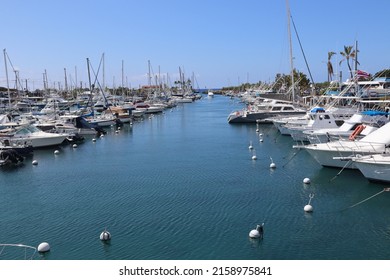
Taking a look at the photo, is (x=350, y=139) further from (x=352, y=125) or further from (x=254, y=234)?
(x=254, y=234)

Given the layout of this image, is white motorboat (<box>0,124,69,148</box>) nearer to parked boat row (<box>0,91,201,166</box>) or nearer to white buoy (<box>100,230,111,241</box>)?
parked boat row (<box>0,91,201,166</box>)

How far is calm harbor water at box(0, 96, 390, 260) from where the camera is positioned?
1805cm

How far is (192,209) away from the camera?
23422mm

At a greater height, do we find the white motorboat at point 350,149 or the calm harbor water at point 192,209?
the white motorboat at point 350,149

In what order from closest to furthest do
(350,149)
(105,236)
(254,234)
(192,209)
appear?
(254,234)
(105,236)
(192,209)
(350,149)

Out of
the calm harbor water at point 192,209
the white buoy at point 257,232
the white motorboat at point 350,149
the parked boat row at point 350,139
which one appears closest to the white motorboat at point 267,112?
the parked boat row at point 350,139

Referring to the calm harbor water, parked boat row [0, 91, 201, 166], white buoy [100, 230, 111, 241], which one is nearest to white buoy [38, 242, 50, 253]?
the calm harbor water

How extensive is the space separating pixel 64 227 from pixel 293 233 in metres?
11.5

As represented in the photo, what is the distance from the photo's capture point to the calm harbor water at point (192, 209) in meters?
18.0

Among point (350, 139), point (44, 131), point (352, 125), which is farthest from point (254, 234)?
point (44, 131)

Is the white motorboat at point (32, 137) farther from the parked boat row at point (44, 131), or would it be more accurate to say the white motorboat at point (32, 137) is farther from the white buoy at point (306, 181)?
the white buoy at point (306, 181)

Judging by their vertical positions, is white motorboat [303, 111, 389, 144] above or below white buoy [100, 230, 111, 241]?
above

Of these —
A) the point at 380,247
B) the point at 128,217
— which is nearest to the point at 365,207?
the point at 380,247

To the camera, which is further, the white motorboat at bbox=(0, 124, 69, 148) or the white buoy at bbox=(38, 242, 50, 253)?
the white motorboat at bbox=(0, 124, 69, 148)
